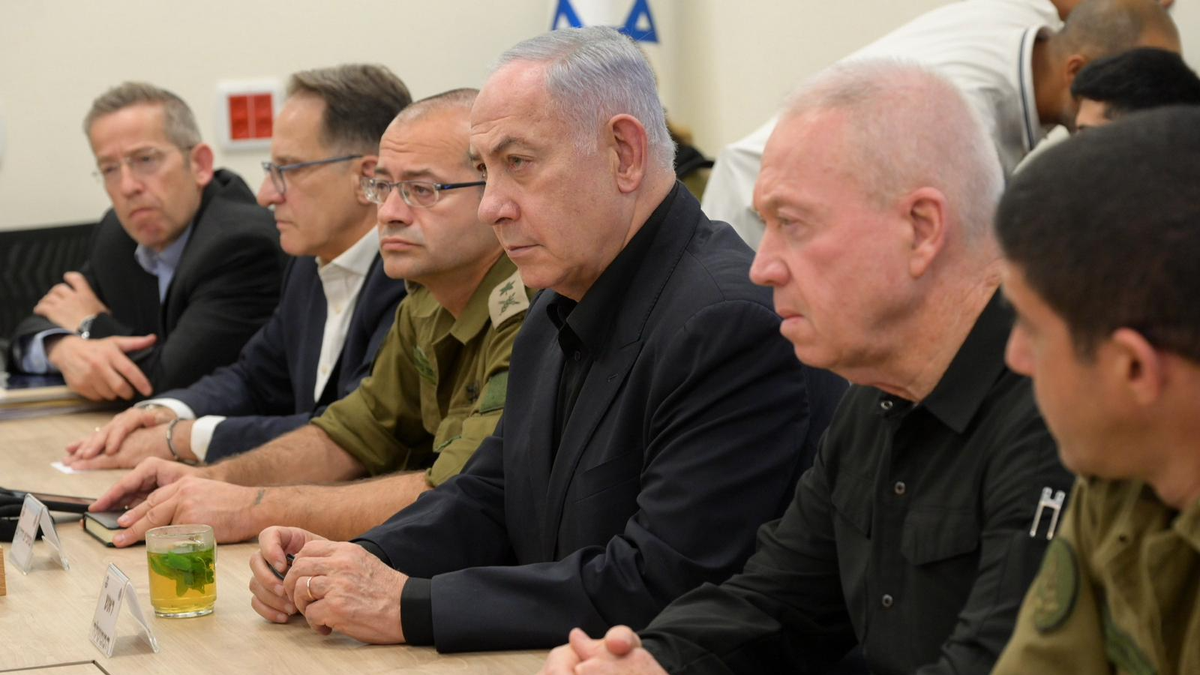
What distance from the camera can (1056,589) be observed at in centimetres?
117

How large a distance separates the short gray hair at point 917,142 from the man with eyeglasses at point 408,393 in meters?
1.09

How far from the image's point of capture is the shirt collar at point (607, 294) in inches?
80.7

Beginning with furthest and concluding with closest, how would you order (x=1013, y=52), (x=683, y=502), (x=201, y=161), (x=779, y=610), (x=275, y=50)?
(x=275, y=50)
(x=201, y=161)
(x=1013, y=52)
(x=683, y=502)
(x=779, y=610)

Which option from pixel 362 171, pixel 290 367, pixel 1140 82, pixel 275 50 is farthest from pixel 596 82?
pixel 275 50

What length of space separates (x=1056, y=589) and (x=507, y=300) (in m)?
1.48

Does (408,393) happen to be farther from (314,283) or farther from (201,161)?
(201,161)

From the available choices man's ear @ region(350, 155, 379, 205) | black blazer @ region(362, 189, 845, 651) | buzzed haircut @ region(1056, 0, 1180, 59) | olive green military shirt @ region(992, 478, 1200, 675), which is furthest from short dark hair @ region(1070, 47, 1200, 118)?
olive green military shirt @ region(992, 478, 1200, 675)

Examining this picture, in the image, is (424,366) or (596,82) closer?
(596,82)

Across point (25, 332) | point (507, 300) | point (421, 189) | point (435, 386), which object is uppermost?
point (421, 189)

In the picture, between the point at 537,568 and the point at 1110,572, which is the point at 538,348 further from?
the point at 1110,572

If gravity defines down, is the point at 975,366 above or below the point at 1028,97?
above

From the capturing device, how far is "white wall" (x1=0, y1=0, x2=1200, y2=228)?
17.0ft

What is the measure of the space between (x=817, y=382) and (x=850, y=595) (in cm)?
42

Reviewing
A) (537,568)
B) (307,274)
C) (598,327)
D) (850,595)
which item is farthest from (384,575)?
(307,274)
